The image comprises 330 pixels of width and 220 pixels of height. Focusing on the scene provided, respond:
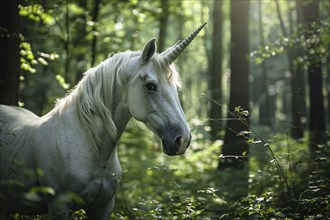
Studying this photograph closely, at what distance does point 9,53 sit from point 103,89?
2.37m

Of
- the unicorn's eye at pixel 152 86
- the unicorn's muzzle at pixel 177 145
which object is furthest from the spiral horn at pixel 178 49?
the unicorn's muzzle at pixel 177 145

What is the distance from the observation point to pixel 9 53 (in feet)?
18.5

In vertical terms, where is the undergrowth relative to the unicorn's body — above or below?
below

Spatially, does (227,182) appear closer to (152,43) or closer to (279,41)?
(279,41)

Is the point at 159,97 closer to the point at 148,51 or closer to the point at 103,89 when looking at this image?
the point at 148,51

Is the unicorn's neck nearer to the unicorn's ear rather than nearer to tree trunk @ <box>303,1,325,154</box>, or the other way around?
the unicorn's ear

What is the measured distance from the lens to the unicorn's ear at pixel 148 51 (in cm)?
385

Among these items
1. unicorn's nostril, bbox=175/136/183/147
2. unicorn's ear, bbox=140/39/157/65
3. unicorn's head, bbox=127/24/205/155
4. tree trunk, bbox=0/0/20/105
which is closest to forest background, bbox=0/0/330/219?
tree trunk, bbox=0/0/20/105

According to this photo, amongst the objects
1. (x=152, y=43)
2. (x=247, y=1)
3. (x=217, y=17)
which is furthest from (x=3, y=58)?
(x=217, y=17)

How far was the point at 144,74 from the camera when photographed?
12.8 ft

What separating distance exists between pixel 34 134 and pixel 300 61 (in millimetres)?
6438

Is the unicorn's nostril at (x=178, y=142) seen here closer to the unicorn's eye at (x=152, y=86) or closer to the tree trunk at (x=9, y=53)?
the unicorn's eye at (x=152, y=86)

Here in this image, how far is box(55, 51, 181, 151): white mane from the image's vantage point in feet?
13.1

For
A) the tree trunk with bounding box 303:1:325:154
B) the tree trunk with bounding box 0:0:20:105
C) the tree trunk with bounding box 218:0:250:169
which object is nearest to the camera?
the tree trunk with bounding box 0:0:20:105
